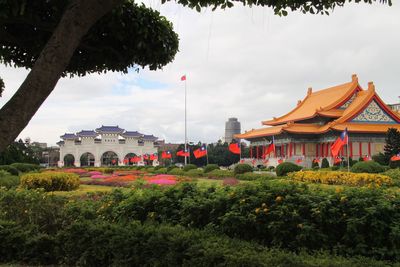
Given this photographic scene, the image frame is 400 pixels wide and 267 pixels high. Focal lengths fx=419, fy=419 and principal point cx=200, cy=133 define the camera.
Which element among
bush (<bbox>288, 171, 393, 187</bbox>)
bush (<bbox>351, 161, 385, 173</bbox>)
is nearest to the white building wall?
bush (<bbox>351, 161, 385, 173</bbox>)

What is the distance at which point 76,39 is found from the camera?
3.07 meters

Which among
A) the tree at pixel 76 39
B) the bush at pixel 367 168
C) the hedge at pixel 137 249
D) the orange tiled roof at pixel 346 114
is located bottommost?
the hedge at pixel 137 249

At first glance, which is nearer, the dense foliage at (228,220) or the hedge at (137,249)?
the hedge at (137,249)

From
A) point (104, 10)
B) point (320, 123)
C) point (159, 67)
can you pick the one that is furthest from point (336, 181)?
point (320, 123)

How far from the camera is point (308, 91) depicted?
49.3 metres

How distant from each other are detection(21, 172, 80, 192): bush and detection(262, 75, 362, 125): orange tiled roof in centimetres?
3011

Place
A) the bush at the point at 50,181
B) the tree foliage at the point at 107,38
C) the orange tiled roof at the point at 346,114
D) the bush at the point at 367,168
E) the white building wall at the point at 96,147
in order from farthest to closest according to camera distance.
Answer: the white building wall at the point at 96,147 < the orange tiled roof at the point at 346,114 < the bush at the point at 367,168 < the bush at the point at 50,181 < the tree foliage at the point at 107,38

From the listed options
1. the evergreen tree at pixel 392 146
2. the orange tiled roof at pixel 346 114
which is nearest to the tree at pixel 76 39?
the evergreen tree at pixel 392 146

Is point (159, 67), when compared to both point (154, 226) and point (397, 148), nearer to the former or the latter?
point (154, 226)

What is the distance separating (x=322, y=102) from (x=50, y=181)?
1387 inches

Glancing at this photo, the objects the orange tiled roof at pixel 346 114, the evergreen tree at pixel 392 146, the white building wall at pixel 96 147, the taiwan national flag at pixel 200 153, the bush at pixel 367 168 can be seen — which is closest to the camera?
the bush at pixel 367 168

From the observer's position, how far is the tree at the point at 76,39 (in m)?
2.96

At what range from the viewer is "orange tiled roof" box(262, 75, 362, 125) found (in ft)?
137

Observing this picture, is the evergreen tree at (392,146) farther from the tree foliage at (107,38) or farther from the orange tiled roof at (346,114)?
the tree foliage at (107,38)
